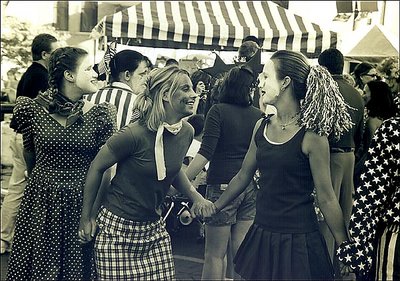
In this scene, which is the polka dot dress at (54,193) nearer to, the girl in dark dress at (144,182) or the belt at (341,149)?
the girl in dark dress at (144,182)

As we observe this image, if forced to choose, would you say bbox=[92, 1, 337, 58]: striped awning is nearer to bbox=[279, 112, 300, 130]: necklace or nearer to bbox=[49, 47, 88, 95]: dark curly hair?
bbox=[49, 47, 88, 95]: dark curly hair

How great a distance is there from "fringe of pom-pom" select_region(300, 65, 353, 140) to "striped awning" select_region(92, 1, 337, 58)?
0.21 metres

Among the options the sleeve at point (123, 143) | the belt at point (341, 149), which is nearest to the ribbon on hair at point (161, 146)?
the sleeve at point (123, 143)

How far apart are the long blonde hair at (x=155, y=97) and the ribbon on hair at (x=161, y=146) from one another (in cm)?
3

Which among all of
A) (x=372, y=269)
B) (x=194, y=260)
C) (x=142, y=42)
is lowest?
(x=194, y=260)

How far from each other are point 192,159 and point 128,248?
0.55 m

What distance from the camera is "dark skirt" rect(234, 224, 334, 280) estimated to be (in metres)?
2.82

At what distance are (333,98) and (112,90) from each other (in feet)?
3.60

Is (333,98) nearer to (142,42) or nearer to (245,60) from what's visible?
(245,60)

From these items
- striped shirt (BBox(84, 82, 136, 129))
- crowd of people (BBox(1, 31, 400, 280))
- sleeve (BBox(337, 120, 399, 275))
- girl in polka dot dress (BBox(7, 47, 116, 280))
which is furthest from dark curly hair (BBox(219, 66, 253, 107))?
sleeve (BBox(337, 120, 399, 275))

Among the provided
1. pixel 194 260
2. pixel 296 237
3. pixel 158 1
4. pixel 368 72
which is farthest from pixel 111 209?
pixel 368 72

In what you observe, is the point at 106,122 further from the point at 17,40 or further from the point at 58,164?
the point at 17,40

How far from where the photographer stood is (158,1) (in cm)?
309

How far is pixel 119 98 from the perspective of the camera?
292 cm
